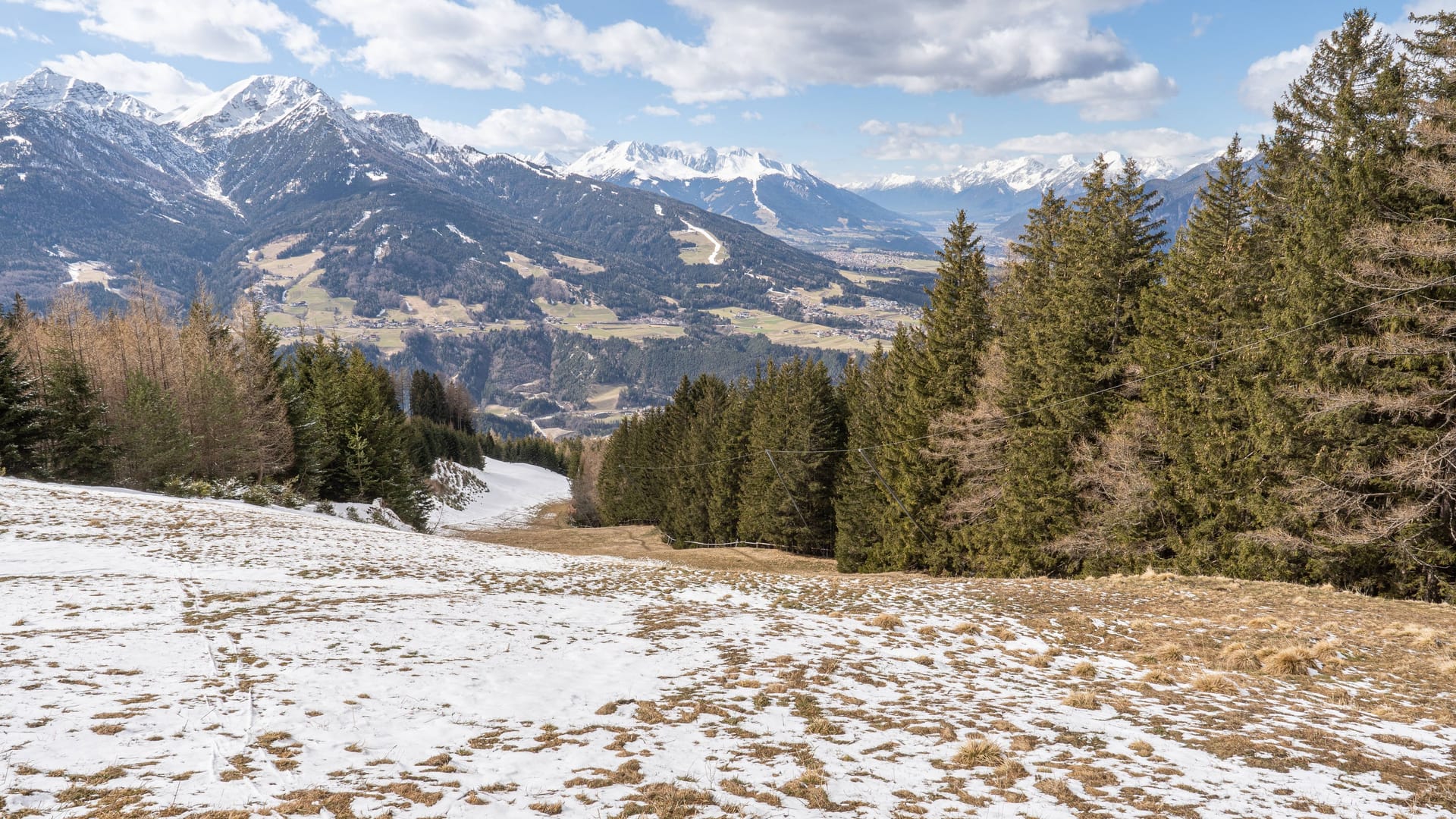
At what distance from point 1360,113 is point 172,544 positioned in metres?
37.9

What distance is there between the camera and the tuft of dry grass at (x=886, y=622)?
633 inches

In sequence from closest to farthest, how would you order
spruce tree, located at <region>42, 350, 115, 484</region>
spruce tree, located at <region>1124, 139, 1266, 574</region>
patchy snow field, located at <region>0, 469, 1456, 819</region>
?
1. patchy snow field, located at <region>0, 469, 1456, 819</region>
2. spruce tree, located at <region>1124, 139, 1266, 574</region>
3. spruce tree, located at <region>42, 350, 115, 484</region>

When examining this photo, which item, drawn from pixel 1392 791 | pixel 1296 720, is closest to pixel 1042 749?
pixel 1392 791

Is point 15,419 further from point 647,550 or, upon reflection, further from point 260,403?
point 647,550

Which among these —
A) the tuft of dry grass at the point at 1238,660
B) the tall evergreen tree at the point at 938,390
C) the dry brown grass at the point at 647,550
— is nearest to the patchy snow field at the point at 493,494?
the dry brown grass at the point at 647,550

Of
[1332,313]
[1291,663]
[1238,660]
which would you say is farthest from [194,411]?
[1332,313]

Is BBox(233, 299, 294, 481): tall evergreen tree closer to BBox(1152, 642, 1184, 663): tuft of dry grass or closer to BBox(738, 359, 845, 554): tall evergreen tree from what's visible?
BBox(738, 359, 845, 554): tall evergreen tree

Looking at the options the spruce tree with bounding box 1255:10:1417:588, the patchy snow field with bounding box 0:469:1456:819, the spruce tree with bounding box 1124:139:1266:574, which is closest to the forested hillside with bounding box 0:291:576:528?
the patchy snow field with bounding box 0:469:1456:819

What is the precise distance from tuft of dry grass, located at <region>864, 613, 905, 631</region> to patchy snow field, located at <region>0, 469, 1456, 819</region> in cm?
8

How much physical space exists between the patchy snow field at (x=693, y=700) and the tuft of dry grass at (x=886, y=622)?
8 centimetres

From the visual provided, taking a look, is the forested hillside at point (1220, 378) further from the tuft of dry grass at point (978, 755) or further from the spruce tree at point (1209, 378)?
the tuft of dry grass at point (978, 755)

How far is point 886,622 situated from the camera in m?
16.1

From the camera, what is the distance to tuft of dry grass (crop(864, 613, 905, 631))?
16078 millimetres

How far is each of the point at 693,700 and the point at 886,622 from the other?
23.4 ft
